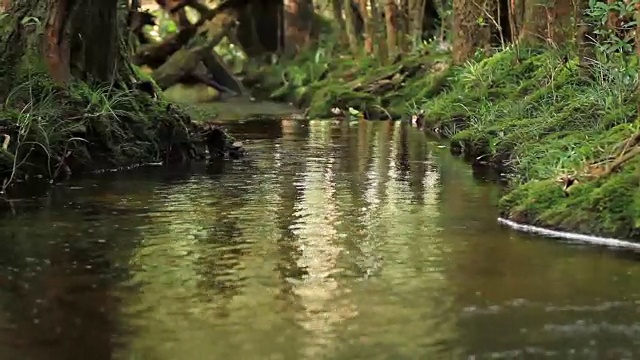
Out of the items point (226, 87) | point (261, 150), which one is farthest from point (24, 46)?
point (226, 87)

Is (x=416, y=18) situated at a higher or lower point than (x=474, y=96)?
higher

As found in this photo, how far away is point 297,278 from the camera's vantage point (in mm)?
6766

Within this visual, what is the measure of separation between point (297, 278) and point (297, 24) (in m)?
28.5

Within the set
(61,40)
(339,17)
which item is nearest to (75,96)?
(61,40)

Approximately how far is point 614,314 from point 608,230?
1919 mm

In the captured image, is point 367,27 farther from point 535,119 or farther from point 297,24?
point 535,119

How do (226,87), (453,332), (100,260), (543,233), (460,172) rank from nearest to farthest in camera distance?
(453,332) → (100,260) → (543,233) → (460,172) → (226,87)

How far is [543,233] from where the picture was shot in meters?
8.07

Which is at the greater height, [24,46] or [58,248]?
[24,46]

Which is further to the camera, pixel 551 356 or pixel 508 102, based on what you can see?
pixel 508 102

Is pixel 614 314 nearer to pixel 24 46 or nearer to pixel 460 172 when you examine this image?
pixel 460 172

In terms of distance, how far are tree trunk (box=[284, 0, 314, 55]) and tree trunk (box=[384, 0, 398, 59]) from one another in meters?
7.37

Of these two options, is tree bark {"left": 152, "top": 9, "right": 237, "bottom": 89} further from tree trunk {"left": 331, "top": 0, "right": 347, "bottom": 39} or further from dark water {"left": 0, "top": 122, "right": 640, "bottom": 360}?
dark water {"left": 0, "top": 122, "right": 640, "bottom": 360}

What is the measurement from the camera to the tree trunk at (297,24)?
1342 inches
